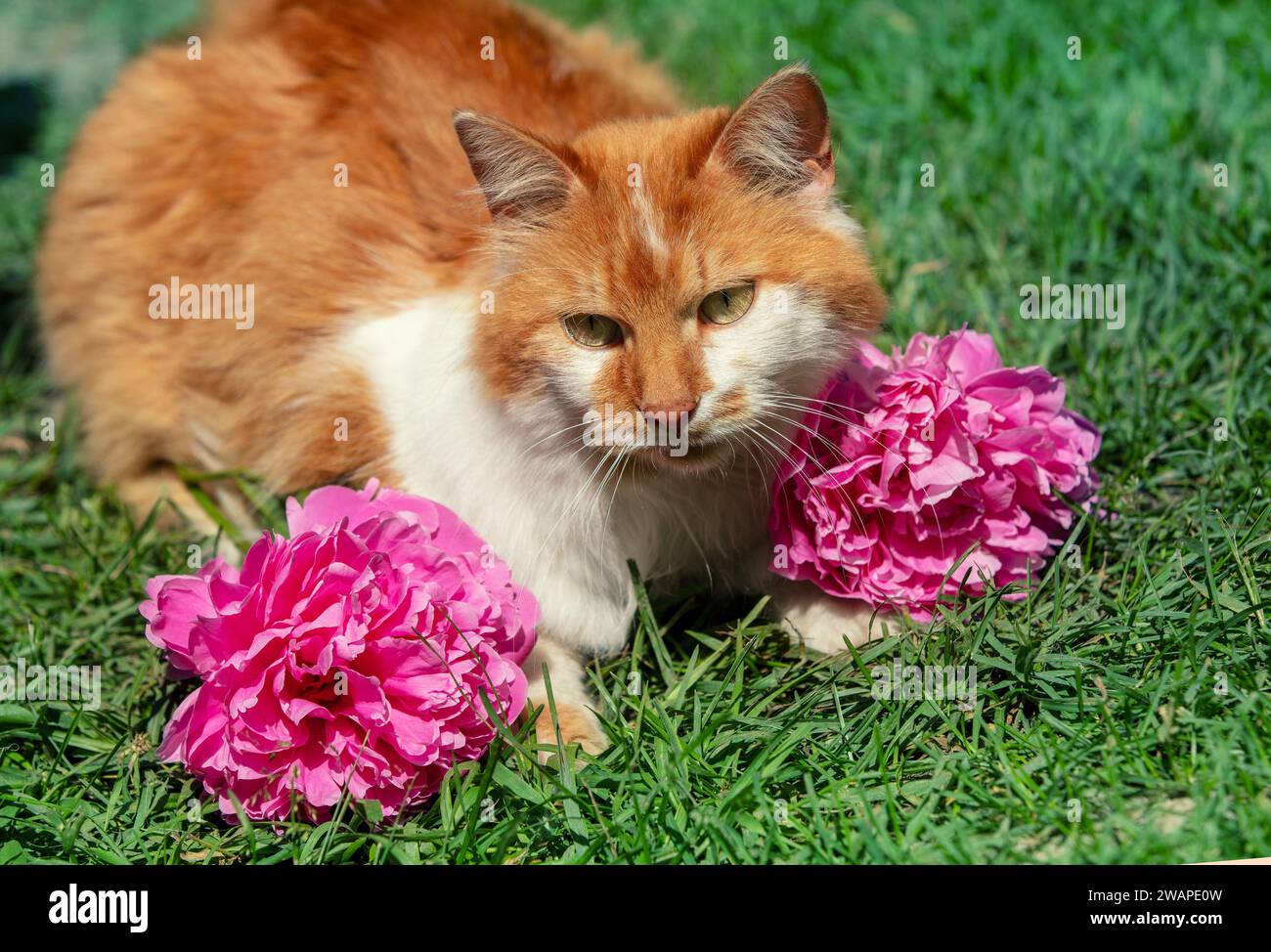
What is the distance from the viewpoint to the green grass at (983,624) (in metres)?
2.02

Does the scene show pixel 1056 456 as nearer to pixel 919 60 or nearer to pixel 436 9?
pixel 436 9

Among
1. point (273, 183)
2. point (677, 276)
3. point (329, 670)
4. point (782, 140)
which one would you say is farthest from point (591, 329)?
point (273, 183)

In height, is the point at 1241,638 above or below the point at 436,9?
below

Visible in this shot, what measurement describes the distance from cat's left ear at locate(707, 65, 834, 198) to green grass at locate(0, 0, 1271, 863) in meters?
0.87

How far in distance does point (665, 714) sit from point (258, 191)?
1663 mm

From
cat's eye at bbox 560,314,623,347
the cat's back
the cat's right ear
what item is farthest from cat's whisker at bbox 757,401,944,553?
the cat's back

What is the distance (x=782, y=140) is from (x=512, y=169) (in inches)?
19.3

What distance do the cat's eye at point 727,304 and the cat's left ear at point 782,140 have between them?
220mm

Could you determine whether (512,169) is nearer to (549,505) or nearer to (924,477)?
(549,505)

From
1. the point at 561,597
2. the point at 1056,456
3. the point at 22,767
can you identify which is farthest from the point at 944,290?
the point at 22,767

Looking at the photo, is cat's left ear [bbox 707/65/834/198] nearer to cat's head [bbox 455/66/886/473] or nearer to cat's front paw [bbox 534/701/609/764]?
cat's head [bbox 455/66/886/473]

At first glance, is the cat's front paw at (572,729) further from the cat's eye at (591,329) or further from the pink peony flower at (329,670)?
the cat's eye at (591,329)

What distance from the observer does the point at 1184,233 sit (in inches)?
129

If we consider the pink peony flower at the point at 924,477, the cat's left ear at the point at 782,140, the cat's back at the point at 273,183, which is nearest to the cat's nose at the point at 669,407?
the pink peony flower at the point at 924,477
